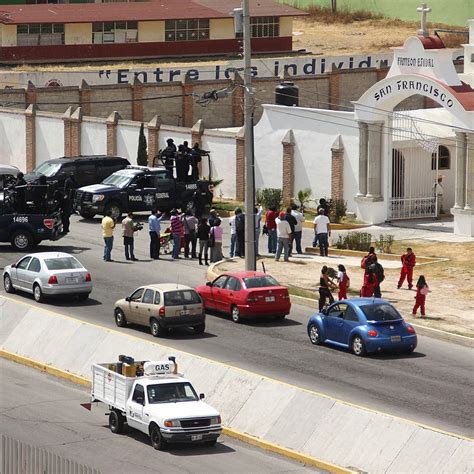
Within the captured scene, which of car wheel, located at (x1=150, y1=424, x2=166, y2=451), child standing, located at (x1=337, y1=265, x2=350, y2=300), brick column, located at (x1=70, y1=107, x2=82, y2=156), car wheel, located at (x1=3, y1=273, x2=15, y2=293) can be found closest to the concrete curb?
car wheel, located at (x1=150, y1=424, x2=166, y2=451)

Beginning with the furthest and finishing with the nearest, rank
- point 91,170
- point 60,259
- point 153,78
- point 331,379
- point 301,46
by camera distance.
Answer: point 301,46, point 153,78, point 91,170, point 60,259, point 331,379

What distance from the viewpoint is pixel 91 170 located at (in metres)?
56.7

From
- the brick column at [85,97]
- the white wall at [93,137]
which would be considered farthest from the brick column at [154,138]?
the brick column at [85,97]

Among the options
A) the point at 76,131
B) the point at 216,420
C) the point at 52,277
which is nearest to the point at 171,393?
the point at 216,420

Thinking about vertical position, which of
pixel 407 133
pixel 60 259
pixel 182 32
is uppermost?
pixel 182 32

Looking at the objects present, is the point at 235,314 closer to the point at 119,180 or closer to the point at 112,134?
the point at 119,180

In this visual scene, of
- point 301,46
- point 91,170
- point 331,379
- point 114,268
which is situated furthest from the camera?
point 301,46

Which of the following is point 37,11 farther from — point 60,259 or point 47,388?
point 47,388

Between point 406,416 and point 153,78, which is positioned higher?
point 153,78

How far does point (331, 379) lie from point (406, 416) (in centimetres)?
336

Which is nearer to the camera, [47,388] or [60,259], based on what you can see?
[47,388]

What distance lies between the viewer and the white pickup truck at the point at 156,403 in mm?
26281

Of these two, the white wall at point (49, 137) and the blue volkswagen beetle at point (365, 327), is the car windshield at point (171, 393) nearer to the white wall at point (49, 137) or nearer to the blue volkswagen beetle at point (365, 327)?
the blue volkswagen beetle at point (365, 327)

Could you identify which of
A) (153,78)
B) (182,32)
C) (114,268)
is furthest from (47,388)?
(182,32)
